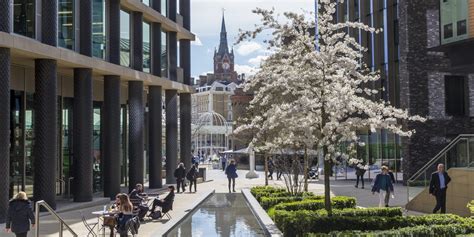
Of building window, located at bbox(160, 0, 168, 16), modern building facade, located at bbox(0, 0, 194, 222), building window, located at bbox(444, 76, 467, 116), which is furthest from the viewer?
building window, located at bbox(444, 76, 467, 116)

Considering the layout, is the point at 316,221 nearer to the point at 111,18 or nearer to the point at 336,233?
the point at 336,233

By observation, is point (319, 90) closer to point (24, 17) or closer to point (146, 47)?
point (24, 17)

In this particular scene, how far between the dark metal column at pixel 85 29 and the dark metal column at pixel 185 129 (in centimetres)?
1561

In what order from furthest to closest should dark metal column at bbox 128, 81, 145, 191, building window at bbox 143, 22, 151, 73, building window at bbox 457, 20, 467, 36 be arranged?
building window at bbox 143, 22, 151, 73 < dark metal column at bbox 128, 81, 145, 191 < building window at bbox 457, 20, 467, 36

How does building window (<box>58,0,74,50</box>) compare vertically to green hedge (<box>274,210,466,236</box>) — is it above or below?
above

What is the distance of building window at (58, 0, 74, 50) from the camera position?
23.1m

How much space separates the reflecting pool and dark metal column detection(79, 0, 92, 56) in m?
7.64

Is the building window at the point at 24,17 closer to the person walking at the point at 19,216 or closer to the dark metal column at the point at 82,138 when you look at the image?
the dark metal column at the point at 82,138

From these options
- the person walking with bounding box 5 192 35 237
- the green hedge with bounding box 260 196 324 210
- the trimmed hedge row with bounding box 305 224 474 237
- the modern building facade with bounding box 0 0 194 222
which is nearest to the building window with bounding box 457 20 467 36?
the green hedge with bounding box 260 196 324 210

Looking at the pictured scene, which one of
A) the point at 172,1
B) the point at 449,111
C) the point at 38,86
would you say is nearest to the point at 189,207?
the point at 38,86

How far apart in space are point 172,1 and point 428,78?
15904mm

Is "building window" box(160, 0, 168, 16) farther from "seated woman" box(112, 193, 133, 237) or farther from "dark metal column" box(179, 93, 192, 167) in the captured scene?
"seated woman" box(112, 193, 133, 237)

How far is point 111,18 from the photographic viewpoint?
27000 millimetres

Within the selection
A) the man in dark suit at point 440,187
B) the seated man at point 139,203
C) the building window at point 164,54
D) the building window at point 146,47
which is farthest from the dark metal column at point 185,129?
the man in dark suit at point 440,187
